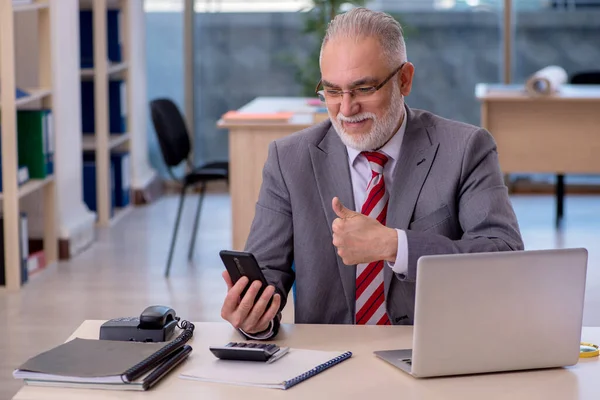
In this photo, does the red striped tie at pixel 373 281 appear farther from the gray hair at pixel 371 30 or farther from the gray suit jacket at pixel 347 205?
the gray hair at pixel 371 30

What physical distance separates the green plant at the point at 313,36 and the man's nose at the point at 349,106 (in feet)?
16.1

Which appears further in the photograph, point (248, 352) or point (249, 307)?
point (249, 307)

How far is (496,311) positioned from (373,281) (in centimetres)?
57

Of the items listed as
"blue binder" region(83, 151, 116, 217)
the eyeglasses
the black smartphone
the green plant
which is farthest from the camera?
the green plant

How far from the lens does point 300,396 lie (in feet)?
5.61

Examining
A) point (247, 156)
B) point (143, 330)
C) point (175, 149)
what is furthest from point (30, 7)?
point (143, 330)

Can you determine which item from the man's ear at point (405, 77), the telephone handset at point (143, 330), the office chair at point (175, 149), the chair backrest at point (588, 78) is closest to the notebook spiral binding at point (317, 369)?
the telephone handset at point (143, 330)

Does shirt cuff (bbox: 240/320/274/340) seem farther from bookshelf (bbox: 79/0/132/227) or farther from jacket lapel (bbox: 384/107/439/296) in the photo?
bookshelf (bbox: 79/0/132/227)

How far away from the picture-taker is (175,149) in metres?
5.44

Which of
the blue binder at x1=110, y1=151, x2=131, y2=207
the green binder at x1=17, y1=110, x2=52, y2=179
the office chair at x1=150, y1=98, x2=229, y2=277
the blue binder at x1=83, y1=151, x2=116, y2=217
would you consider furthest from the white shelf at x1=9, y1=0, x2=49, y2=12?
the blue binder at x1=110, y1=151, x2=131, y2=207

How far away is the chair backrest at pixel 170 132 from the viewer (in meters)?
5.31

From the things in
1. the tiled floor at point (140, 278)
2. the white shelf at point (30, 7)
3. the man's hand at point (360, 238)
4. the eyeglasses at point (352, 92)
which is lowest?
the tiled floor at point (140, 278)

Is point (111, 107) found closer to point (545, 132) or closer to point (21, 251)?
point (21, 251)

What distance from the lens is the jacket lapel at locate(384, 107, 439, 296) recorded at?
228cm
